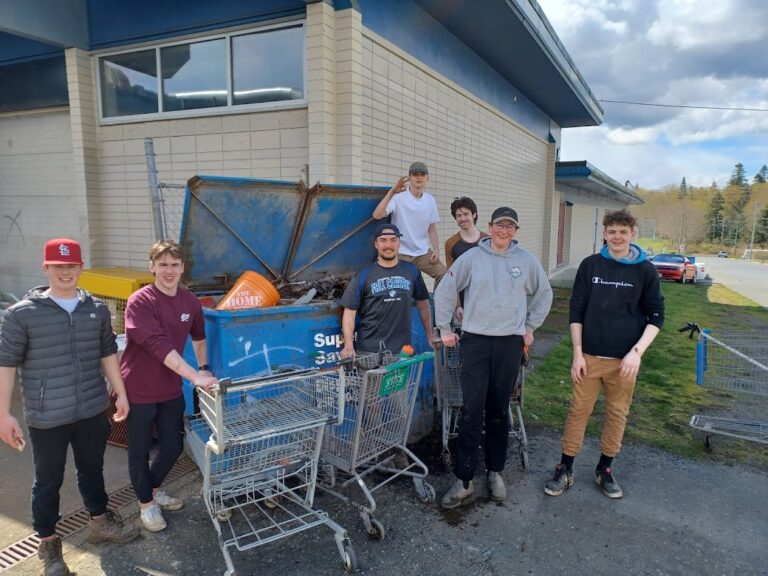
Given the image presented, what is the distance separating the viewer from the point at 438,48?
847cm

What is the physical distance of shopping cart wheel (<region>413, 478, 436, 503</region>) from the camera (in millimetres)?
3648

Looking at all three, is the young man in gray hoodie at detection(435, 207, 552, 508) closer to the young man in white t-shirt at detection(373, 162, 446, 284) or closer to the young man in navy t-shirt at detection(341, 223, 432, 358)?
the young man in navy t-shirt at detection(341, 223, 432, 358)

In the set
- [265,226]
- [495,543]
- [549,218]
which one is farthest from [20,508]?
[549,218]

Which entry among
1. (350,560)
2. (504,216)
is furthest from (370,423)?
(504,216)

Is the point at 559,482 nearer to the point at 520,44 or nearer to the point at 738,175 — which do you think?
the point at 520,44

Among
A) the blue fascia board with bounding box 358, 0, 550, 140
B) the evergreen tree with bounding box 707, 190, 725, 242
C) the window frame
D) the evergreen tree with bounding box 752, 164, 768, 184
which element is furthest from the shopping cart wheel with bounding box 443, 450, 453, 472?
the evergreen tree with bounding box 752, 164, 768, 184

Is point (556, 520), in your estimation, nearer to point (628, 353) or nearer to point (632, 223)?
point (628, 353)

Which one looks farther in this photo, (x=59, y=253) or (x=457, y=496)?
(x=457, y=496)

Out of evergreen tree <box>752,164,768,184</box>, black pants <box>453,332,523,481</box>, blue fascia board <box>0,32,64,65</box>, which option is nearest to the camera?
black pants <box>453,332,523,481</box>

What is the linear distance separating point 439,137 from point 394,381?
20.3ft

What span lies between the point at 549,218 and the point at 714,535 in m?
14.4

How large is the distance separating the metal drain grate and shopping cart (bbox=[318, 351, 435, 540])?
4.05 feet

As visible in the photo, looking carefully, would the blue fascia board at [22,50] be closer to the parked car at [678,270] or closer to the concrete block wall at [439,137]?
the concrete block wall at [439,137]

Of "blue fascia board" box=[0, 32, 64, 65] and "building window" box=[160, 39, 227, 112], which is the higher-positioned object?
"blue fascia board" box=[0, 32, 64, 65]
